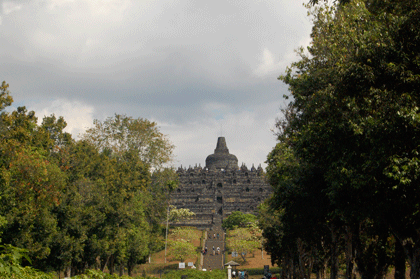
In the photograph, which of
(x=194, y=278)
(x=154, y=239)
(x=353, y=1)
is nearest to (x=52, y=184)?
(x=194, y=278)

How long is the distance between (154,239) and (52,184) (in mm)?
23262

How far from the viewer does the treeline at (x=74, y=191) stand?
2430 cm

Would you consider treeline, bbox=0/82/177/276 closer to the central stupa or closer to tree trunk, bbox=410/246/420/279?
tree trunk, bbox=410/246/420/279

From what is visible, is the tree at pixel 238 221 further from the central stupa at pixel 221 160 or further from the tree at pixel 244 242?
the central stupa at pixel 221 160

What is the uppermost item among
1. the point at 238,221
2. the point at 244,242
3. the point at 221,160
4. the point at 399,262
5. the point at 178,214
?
the point at 221,160

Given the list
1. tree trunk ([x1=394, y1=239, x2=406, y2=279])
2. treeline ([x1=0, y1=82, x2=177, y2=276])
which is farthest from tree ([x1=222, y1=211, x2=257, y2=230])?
tree trunk ([x1=394, y1=239, x2=406, y2=279])

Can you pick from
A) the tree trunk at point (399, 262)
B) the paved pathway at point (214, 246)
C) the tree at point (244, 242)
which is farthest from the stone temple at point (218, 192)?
the tree trunk at point (399, 262)

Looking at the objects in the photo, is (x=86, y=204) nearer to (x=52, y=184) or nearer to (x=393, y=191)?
(x=52, y=184)

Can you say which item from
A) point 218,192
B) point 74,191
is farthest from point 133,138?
point 218,192

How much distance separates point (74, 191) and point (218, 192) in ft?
241

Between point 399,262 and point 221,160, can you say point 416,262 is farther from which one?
point 221,160

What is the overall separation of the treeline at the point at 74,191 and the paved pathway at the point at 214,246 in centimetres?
1155

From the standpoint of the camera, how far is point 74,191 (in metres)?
29.6

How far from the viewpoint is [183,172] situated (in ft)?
362
